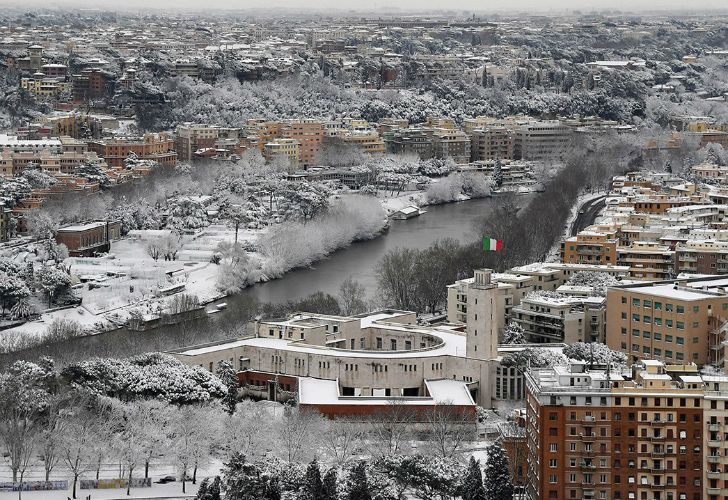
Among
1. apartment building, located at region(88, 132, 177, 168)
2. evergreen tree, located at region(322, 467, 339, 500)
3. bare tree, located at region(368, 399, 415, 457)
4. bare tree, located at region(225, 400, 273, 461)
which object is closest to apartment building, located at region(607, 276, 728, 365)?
bare tree, located at region(368, 399, 415, 457)

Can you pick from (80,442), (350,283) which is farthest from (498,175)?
(80,442)

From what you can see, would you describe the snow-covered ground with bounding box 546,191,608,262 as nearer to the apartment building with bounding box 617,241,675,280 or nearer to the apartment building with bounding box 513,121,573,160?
the apartment building with bounding box 617,241,675,280

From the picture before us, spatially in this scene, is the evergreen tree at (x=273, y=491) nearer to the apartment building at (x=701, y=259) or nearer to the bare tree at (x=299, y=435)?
the bare tree at (x=299, y=435)

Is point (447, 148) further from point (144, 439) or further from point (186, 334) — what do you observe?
point (144, 439)

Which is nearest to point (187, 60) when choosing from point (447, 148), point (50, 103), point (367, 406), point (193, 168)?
point (50, 103)

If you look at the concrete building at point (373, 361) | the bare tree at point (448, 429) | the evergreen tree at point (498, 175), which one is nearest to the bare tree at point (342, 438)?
the bare tree at point (448, 429)

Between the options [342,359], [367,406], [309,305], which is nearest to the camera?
[367,406]
